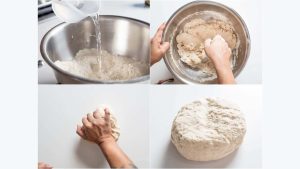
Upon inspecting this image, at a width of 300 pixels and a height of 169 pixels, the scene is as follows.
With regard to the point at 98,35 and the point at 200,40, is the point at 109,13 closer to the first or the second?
the point at 98,35

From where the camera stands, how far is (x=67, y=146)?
1.87 m

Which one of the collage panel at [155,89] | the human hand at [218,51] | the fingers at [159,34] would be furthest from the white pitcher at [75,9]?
the human hand at [218,51]

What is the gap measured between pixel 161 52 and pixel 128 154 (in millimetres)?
431

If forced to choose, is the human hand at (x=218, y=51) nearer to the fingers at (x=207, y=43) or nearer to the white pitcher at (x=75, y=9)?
the fingers at (x=207, y=43)

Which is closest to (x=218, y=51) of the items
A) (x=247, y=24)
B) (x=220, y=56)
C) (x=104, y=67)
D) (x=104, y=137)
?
(x=220, y=56)

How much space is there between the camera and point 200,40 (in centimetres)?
190

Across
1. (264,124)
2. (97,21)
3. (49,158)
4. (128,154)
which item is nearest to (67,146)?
(49,158)

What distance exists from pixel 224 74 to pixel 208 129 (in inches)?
9.0

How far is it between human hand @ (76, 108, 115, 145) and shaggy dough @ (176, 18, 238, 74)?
1.31ft

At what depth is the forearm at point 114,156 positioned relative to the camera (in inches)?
72.4

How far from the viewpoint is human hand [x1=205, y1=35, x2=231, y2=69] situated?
187 centimetres
